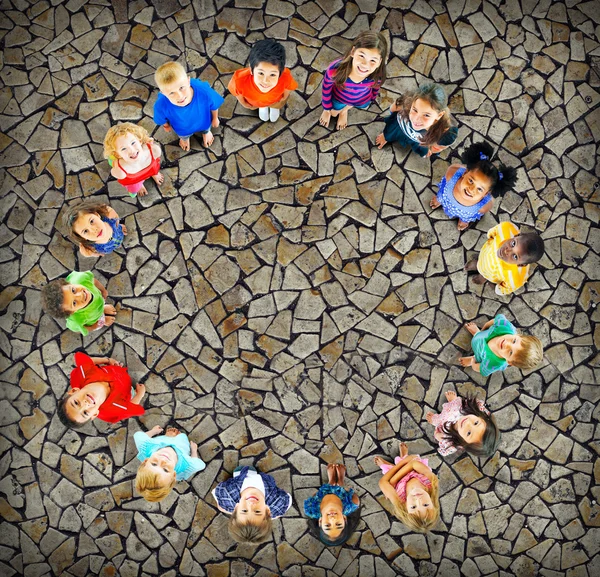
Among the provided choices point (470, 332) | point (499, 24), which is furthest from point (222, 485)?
point (499, 24)

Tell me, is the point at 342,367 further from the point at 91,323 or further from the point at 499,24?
the point at 499,24

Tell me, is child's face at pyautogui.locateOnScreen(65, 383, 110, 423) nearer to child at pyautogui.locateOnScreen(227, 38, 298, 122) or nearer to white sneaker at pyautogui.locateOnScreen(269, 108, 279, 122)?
child at pyautogui.locateOnScreen(227, 38, 298, 122)

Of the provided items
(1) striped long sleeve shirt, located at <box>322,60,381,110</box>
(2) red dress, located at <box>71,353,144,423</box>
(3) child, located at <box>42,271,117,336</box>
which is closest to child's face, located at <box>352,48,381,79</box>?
(1) striped long sleeve shirt, located at <box>322,60,381,110</box>

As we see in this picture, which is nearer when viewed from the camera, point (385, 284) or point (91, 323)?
point (91, 323)

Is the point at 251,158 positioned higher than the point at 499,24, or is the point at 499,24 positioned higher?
the point at 499,24

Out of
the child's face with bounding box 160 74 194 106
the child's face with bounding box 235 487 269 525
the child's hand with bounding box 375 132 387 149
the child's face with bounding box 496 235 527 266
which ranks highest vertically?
the child's face with bounding box 160 74 194 106

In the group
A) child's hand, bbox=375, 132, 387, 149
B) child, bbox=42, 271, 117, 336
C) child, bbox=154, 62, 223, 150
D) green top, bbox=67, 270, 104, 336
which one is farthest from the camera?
child's hand, bbox=375, 132, 387, 149

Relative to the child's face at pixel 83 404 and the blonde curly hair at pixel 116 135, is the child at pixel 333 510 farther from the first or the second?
the blonde curly hair at pixel 116 135
